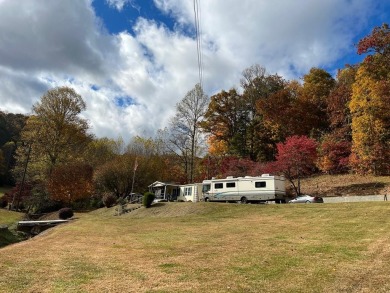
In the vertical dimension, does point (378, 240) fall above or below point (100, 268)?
above

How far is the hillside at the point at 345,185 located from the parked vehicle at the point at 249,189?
685cm

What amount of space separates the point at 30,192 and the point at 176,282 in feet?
158

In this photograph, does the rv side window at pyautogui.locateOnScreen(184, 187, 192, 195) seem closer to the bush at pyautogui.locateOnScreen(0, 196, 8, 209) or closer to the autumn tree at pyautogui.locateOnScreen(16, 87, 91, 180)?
the autumn tree at pyautogui.locateOnScreen(16, 87, 91, 180)

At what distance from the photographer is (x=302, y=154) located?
122 ft

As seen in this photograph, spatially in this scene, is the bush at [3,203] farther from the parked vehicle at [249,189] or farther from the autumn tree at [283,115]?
the autumn tree at [283,115]

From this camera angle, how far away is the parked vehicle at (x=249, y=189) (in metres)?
32.8

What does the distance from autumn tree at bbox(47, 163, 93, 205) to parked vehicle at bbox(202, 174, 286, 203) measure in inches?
729

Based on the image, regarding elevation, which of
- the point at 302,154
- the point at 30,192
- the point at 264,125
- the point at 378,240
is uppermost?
the point at 264,125

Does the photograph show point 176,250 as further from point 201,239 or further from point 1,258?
point 1,258

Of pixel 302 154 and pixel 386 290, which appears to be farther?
pixel 302 154

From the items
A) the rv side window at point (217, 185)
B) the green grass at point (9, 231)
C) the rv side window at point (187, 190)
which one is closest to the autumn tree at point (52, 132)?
the green grass at point (9, 231)

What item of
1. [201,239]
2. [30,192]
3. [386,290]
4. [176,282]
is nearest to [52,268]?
[176,282]

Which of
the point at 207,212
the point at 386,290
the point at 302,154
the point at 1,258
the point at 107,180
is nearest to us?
the point at 386,290

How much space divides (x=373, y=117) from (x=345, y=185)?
26.4 feet
